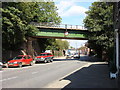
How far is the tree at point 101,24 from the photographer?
104 feet

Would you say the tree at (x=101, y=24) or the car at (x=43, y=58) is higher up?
the tree at (x=101, y=24)

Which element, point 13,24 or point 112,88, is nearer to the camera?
point 112,88

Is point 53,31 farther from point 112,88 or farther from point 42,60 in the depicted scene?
point 112,88

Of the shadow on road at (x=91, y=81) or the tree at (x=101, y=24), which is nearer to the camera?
the shadow on road at (x=91, y=81)

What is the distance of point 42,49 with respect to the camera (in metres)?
47.1

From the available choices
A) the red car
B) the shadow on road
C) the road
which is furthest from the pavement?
the red car

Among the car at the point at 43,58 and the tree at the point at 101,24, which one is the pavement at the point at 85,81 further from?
the tree at the point at 101,24

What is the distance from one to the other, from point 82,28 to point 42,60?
1287cm

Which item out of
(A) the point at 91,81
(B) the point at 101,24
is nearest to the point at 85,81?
(A) the point at 91,81

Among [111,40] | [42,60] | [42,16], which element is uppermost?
[42,16]

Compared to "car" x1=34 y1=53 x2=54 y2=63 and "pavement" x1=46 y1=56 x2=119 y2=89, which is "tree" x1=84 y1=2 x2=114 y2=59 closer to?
"car" x1=34 y1=53 x2=54 y2=63

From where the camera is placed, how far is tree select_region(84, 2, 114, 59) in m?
31.8

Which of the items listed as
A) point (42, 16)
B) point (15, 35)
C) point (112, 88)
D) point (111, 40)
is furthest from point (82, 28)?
point (112, 88)

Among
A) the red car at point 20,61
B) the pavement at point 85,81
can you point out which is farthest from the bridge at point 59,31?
the pavement at point 85,81
